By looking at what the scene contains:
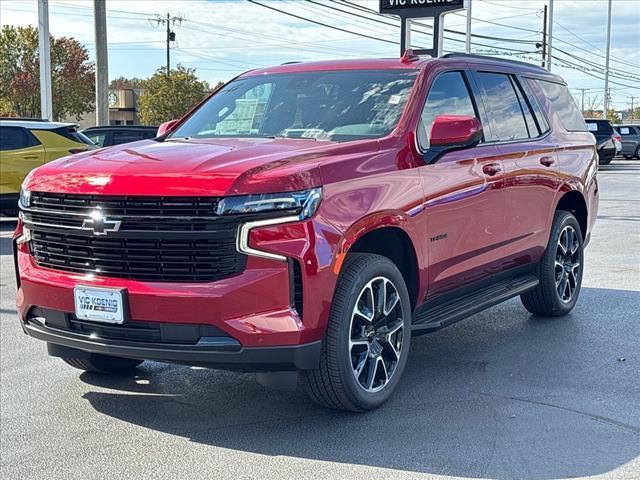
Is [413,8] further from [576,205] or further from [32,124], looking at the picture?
[576,205]

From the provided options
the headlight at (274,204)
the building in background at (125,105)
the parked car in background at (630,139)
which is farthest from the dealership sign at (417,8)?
the building in background at (125,105)

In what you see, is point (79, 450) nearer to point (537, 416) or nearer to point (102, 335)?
point (102, 335)

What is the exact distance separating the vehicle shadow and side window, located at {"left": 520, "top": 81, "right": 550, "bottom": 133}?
1725mm

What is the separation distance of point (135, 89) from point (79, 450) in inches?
2945

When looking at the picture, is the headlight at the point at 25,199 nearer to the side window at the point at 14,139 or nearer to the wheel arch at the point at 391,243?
the wheel arch at the point at 391,243

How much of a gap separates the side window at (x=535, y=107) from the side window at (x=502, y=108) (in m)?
0.19

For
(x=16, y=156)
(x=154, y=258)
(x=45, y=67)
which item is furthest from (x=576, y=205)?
(x=45, y=67)

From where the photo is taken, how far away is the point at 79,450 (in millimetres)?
4184

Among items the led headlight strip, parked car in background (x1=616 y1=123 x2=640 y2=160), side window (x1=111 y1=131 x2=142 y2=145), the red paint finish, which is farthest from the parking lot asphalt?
parked car in background (x1=616 y1=123 x2=640 y2=160)

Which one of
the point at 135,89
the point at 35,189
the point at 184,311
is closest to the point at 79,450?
the point at 184,311

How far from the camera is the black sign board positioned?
54.0 feet

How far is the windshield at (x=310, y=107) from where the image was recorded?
16.9 ft

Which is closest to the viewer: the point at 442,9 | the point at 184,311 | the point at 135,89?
the point at 184,311

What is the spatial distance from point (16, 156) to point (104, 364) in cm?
979
